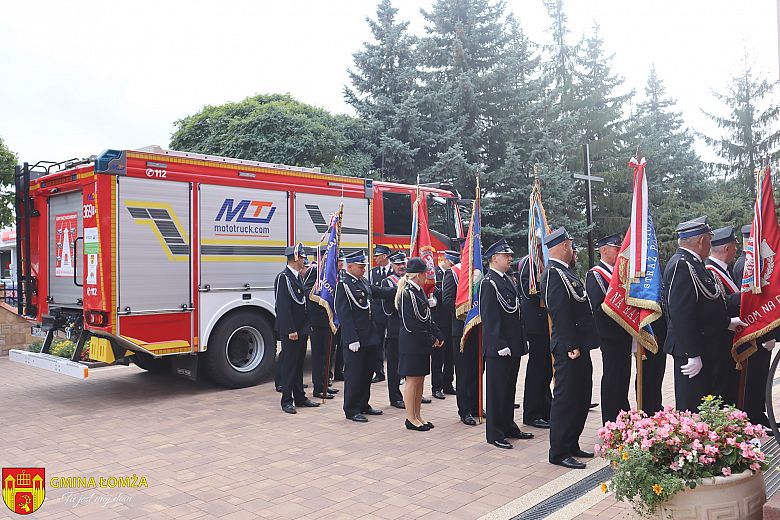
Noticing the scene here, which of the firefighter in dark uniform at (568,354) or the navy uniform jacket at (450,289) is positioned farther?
the navy uniform jacket at (450,289)

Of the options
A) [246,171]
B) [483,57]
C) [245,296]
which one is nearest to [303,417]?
[245,296]

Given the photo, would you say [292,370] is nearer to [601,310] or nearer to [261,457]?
[261,457]

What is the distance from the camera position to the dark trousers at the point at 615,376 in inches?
238

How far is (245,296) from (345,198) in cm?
252

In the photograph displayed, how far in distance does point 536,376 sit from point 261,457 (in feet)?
9.68

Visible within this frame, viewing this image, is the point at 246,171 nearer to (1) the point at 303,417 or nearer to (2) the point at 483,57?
(1) the point at 303,417

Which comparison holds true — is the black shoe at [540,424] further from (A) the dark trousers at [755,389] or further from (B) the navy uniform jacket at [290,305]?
(B) the navy uniform jacket at [290,305]

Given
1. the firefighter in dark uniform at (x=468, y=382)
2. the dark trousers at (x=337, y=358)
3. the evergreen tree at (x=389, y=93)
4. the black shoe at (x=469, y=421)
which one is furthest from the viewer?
the evergreen tree at (x=389, y=93)

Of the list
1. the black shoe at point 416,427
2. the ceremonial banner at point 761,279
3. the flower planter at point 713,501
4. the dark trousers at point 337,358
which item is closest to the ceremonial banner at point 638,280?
the ceremonial banner at point 761,279

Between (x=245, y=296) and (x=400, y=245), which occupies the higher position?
(x=400, y=245)

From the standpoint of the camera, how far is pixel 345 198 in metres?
10.9

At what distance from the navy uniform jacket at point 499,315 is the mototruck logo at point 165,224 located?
4.35 meters

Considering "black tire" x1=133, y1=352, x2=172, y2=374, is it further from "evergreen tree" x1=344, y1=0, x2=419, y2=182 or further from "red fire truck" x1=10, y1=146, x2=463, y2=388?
"evergreen tree" x1=344, y1=0, x2=419, y2=182

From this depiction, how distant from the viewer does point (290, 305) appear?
26.6ft
